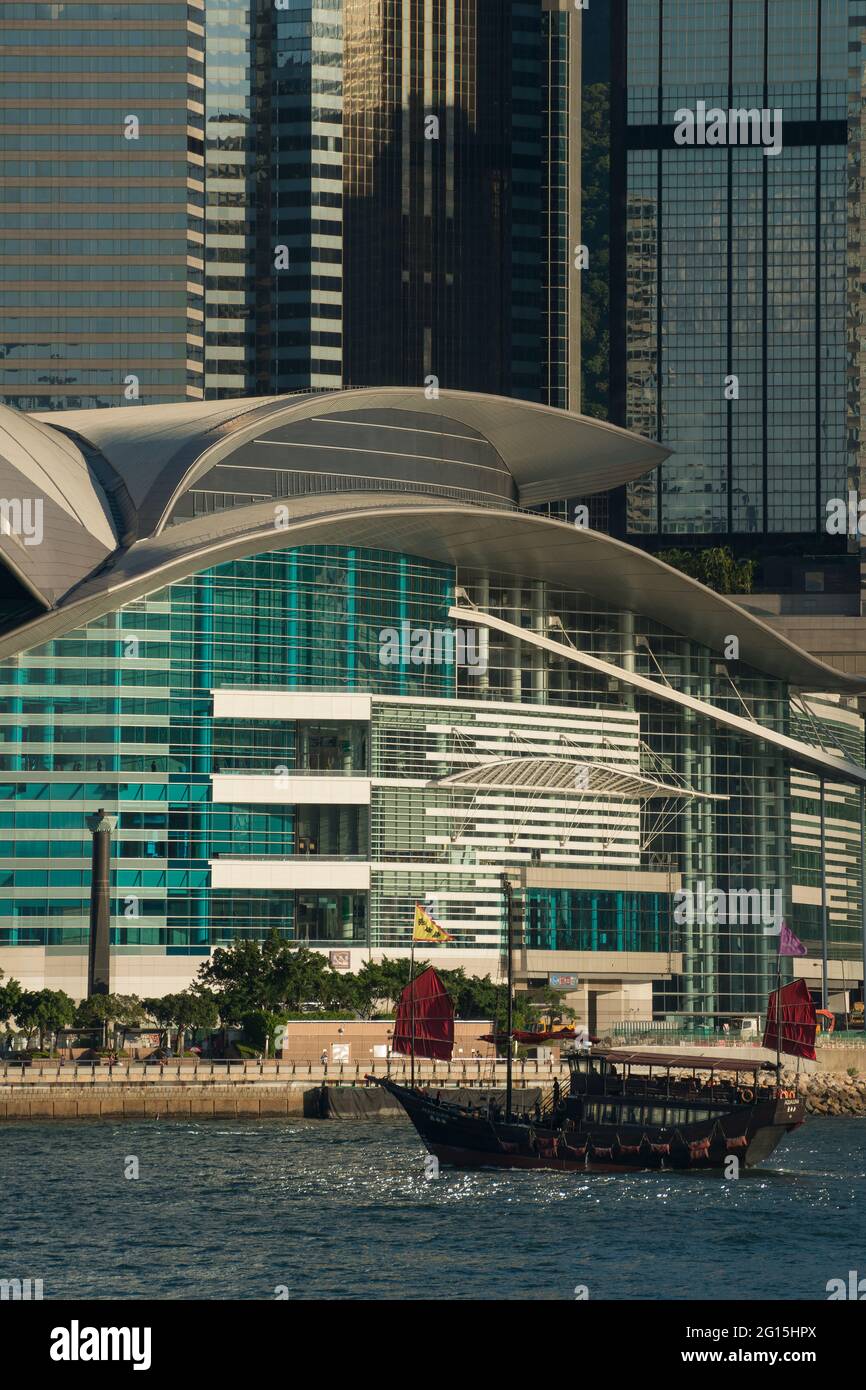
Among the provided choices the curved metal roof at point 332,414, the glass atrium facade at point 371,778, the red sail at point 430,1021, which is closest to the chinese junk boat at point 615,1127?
the red sail at point 430,1021

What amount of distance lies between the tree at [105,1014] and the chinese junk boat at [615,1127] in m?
30.3

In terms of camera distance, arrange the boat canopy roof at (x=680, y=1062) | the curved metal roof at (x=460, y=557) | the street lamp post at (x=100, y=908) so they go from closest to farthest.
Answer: the boat canopy roof at (x=680, y=1062)
the street lamp post at (x=100, y=908)
the curved metal roof at (x=460, y=557)

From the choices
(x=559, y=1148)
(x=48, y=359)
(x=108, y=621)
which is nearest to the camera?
(x=559, y=1148)

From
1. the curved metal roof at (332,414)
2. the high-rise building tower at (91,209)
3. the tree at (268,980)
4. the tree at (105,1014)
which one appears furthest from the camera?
the high-rise building tower at (91,209)

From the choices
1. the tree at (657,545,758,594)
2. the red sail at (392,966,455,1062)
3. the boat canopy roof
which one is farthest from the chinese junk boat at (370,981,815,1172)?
the tree at (657,545,758,594)

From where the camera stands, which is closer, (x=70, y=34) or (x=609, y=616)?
(x=609, y=616)

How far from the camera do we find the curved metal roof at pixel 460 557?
11575cm

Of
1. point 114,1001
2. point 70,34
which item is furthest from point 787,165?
point 114,1001

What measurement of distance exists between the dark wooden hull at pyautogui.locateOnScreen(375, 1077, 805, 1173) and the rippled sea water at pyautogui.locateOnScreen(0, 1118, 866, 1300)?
2.55 ft

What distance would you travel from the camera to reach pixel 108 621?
116250 mm

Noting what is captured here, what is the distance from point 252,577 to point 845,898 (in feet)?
141

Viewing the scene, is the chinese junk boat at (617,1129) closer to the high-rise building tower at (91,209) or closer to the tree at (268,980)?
the tree at (268,980)

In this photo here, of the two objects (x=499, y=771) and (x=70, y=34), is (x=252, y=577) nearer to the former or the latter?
(x=499, y=771)

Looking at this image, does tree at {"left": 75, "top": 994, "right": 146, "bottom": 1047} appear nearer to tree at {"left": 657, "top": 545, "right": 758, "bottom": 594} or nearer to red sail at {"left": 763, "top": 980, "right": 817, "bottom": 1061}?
red sail at {"left": 763, "top": 980, "right": 817, "bottom": 1061}
